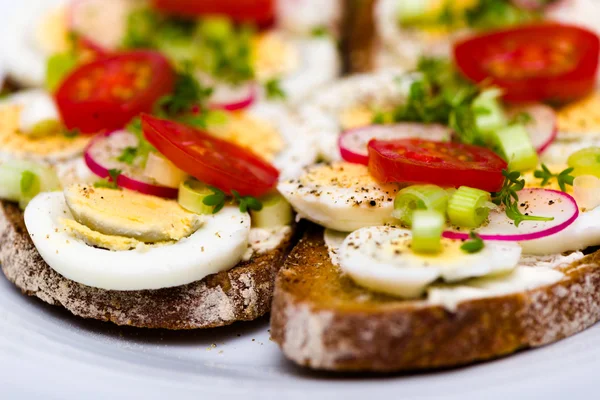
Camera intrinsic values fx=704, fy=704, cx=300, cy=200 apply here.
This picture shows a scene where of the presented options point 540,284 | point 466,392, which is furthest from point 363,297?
point 540,284

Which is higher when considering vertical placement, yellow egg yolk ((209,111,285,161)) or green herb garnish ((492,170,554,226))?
green herb garnish ((492,170,554,226))

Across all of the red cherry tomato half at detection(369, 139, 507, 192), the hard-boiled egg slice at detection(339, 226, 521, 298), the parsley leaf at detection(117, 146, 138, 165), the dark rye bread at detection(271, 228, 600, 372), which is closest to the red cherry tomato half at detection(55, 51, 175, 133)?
the parsley leaf at detection(117, 146, 138, 165)

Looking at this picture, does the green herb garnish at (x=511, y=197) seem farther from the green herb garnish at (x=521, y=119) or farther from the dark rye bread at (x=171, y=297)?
the dark rye bread at (x=171, y=297)

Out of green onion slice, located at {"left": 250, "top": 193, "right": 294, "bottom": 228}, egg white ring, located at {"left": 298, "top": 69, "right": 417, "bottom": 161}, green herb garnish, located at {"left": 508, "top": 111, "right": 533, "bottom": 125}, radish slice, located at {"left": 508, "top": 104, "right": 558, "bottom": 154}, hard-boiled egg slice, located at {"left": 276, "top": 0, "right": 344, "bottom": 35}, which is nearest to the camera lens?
green onion slice, located at {"left": 250, "top": 193, "right": 294, "bottom": 228}

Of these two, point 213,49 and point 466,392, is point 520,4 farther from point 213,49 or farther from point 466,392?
point 466,392

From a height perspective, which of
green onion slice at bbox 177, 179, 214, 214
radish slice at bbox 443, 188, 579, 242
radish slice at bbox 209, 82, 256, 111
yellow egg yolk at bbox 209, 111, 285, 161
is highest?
radish slice at bbox 443, 188, 579, 242

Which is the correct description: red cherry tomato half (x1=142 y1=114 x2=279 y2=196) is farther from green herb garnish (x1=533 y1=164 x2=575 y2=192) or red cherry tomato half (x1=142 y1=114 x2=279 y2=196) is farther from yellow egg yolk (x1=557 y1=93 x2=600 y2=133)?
yellow egg yolk (x1=557 y1=93 x2=600 y2=133)
